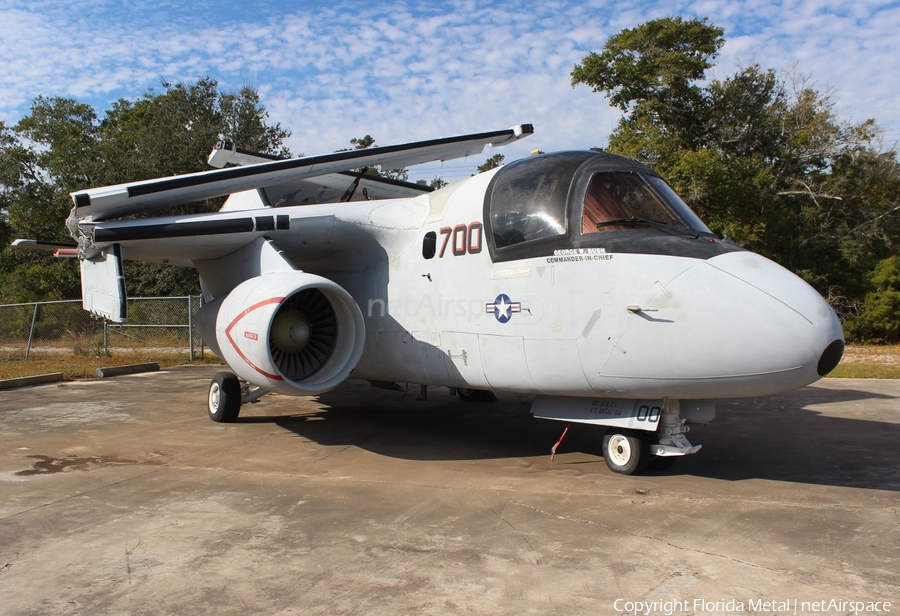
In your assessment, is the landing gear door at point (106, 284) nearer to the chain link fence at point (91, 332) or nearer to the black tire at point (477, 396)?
the black tire at point (477, 396)

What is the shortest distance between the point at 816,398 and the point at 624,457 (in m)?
6.47

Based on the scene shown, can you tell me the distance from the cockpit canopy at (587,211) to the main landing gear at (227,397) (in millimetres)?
4743

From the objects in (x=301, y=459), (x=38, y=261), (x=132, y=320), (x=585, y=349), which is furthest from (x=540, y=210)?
(x=38, y=261)

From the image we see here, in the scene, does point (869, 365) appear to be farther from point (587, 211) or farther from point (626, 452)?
point (587, 211)

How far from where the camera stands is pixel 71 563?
4.41 metres

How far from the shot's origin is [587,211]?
20.3 ft

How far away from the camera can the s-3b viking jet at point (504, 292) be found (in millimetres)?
5418

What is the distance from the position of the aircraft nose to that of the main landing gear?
6525mm

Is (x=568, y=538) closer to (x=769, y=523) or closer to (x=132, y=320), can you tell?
(x=769, y=523)

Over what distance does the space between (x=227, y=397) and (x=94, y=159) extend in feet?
112

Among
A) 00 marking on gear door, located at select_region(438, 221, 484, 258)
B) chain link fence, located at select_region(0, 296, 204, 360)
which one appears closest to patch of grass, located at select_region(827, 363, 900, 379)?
00 marking on gear door, located at select_region(438, 221, 484, 258)

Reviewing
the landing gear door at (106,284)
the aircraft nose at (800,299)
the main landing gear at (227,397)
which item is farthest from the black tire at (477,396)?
the aircraft nose at (800,299)

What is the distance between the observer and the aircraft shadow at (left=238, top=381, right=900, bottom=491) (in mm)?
6613

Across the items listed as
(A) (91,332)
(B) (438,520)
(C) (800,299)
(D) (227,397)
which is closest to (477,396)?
(D) (227,397)
